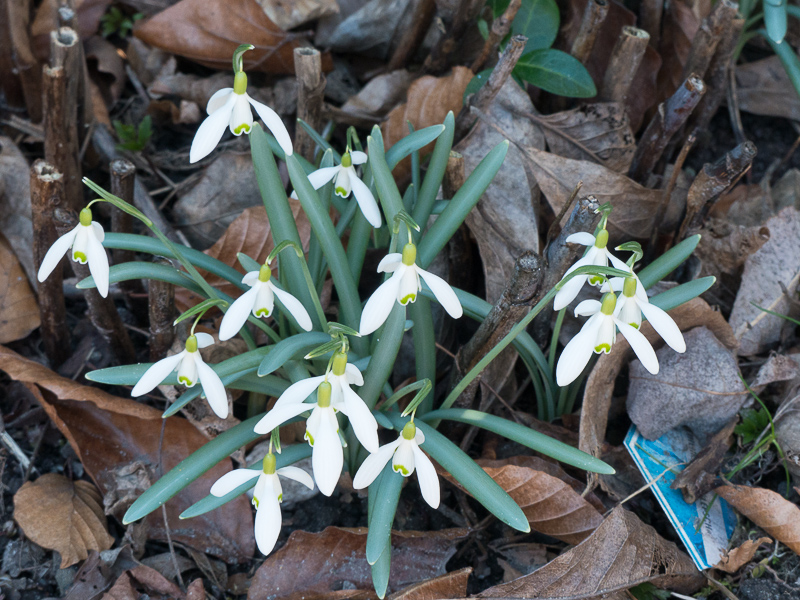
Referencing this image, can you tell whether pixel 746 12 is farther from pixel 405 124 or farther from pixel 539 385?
pixel 539 385

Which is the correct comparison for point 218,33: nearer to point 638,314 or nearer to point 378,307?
point 378,307

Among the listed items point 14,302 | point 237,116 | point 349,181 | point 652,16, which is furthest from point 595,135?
point 14,302

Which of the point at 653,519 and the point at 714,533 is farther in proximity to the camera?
the point at 653,519

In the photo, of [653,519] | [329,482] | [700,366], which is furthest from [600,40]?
[329,482]

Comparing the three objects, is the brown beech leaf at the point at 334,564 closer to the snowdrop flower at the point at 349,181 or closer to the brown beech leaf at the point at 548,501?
the brown beech leaf at the point at 548,501

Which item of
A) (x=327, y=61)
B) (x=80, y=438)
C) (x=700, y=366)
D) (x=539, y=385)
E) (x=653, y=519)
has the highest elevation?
(x=327, y=61)

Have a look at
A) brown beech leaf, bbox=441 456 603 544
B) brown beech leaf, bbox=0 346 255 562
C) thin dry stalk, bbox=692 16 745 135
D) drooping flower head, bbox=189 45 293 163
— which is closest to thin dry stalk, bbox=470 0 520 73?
thin dry stalk, bbox=692 16 745 135
